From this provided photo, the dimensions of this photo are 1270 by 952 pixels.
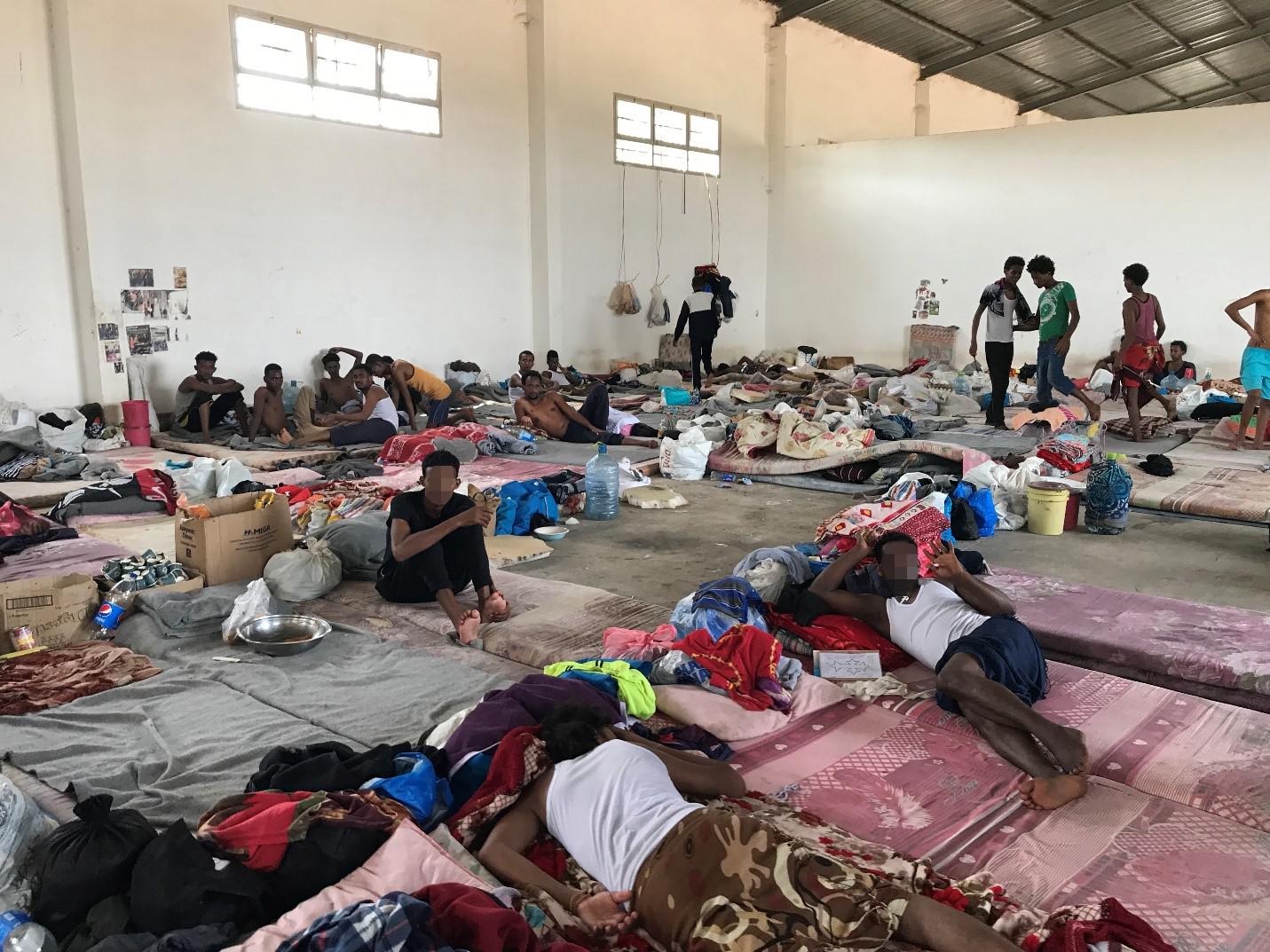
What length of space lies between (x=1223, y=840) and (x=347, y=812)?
2.25 meters

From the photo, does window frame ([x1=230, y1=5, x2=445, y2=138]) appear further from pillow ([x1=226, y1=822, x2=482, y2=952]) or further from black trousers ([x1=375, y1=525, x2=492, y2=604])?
pillow ([x1=226, y1=822, x2=482, y2=952])

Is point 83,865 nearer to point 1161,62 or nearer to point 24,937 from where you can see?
point 24,937

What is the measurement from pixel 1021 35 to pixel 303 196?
1254 centimetres

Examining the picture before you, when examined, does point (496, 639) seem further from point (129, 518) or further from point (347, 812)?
point (129, 518)

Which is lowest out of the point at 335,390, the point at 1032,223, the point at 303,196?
the point at 335,390

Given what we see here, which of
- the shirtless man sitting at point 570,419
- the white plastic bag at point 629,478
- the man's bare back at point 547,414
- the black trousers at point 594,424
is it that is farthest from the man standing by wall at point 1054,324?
the man's bare back at point 547,414

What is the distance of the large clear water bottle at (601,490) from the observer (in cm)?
657

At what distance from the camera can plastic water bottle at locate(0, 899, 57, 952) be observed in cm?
Answer: 208

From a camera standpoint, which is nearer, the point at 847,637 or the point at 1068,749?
the point at 1068,749

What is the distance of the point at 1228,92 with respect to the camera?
A: 2144cm

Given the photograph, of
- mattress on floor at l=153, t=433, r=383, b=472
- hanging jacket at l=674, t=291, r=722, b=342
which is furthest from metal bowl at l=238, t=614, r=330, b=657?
hanging jacket at l=674, t=291, r=722, b=342

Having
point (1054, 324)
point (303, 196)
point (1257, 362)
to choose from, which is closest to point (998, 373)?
point (1054, 324)

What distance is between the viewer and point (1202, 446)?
27.8ft

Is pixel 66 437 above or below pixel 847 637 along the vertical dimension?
above
